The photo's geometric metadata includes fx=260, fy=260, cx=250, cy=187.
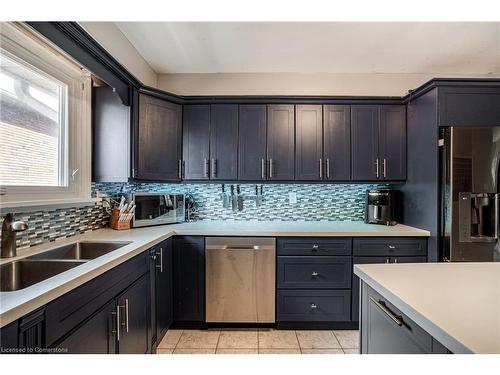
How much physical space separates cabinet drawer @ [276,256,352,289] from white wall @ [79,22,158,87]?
7.16ft

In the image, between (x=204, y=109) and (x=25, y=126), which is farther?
(x=204, y=109)

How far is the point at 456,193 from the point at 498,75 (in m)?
1.87

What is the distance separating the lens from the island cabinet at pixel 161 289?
1892 mm

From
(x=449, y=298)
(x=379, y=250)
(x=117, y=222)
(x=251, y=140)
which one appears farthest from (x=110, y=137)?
(x=379, y=250)

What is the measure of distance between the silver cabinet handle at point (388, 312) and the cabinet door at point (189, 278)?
61.0 inches

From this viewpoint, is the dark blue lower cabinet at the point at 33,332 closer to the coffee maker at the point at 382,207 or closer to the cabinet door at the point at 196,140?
the cabinet door at the point at 196,140

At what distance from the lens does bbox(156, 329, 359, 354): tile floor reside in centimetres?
201

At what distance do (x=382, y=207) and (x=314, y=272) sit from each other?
0.98 m

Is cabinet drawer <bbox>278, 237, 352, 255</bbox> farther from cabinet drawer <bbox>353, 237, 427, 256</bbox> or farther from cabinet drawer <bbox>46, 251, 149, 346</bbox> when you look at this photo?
cabinet drawer <bbox>46, 251, 149, 346</bbox>

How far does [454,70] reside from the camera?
2.79 meters

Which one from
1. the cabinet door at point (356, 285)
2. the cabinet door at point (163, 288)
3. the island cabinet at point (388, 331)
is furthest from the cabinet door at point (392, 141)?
the cabinet door at point (163, 288)

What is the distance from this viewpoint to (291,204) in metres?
2.89
